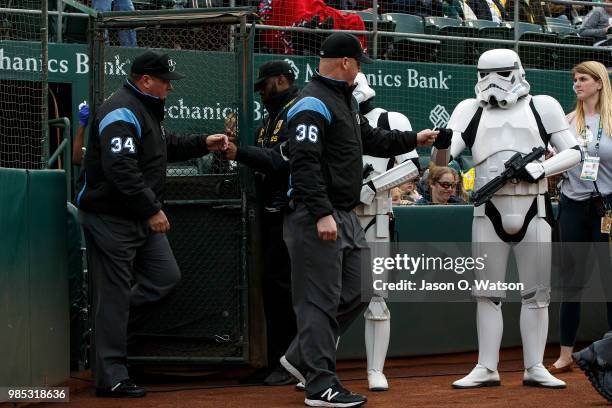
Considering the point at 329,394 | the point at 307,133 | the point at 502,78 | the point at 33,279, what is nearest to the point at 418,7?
the point at 502,78

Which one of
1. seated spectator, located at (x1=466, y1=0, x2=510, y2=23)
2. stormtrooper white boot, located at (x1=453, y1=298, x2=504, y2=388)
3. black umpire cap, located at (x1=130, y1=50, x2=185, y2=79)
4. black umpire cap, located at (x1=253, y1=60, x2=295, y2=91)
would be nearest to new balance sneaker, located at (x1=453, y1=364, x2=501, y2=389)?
stormtrooper white boot, located at (x1=453, y1=298, x2=504, y2=388)

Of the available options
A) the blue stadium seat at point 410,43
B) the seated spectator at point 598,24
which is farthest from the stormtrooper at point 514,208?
the seated spectator at point 598,24

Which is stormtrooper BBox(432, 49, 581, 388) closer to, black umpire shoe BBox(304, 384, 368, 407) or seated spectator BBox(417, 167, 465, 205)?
black umpire shoe BBox(304, 384, 368, 407)

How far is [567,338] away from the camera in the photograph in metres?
8.30

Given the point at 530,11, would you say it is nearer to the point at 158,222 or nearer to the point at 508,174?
the point at 508,174

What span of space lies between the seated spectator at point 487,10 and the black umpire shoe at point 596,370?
888cm

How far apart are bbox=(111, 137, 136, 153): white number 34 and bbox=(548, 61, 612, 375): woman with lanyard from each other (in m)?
3.29

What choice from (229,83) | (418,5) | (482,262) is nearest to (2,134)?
(229,83)

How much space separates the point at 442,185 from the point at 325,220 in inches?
138

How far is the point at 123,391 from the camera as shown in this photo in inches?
277

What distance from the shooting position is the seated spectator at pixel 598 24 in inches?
584

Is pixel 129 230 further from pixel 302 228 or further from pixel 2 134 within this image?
pixel 2 134

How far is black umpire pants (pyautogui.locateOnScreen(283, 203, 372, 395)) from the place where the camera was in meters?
6.38

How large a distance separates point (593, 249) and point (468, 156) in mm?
4573
